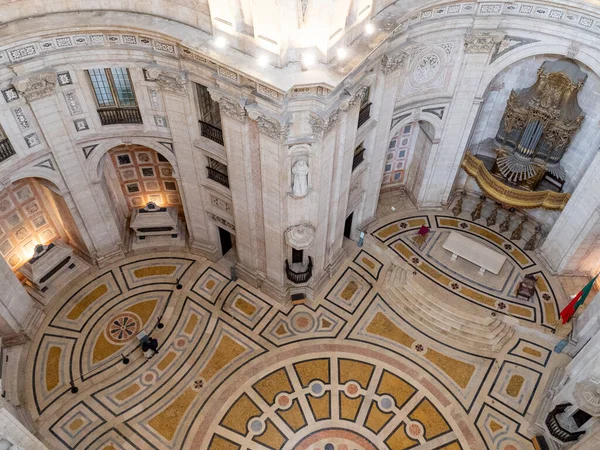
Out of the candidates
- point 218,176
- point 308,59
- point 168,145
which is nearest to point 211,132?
point 218,176

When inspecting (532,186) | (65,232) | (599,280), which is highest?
(532,186)

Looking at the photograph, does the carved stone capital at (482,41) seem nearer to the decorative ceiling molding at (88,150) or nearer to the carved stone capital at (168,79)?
the carved stone capital at (168,79)

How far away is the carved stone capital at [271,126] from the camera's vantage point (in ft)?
64.8

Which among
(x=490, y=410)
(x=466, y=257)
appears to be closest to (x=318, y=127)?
(x=466, y=257)

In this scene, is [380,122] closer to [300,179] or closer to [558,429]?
[300,179]

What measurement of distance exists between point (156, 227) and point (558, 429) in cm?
2176

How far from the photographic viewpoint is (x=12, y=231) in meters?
26.4

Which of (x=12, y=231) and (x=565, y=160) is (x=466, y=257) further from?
(x=12, y=231)

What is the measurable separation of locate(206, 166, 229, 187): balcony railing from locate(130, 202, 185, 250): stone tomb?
5037 millimetres

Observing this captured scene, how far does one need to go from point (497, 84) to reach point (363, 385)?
16679 millimetres

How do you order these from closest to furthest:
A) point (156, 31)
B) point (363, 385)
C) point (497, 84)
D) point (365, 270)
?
point (156, 31) < point (363, 385) < point (497, 84) < point (365, 270)

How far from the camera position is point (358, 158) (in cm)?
2627

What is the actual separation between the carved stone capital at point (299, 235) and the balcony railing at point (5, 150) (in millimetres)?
12000

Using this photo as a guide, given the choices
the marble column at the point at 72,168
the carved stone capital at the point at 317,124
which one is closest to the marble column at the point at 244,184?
the carved stone capital at the point at 317,124
